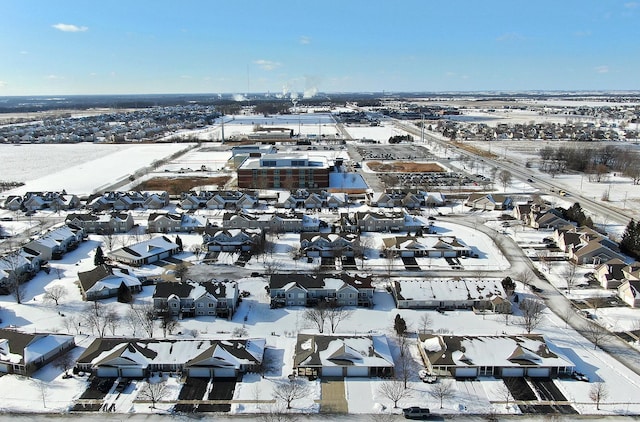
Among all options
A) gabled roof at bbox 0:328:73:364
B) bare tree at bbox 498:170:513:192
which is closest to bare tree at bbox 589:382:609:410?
gabled roof at bbox 0:328:73:364

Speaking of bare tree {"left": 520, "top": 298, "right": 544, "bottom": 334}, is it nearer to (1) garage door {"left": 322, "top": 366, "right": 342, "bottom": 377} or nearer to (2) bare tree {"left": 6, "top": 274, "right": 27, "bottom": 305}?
(1) garage door {"left": 322, "top": 366, "right": 342, "bottom": 377}

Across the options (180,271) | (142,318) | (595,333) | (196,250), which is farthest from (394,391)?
(196,250)

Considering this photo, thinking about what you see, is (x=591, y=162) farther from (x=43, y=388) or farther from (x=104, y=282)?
(x=43, y=388)

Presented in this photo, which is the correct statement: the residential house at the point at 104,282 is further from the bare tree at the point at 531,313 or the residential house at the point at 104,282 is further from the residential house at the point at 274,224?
the bare tree at the point at 531,313

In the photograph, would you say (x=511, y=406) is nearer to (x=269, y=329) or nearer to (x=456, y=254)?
(x=269, y=329)

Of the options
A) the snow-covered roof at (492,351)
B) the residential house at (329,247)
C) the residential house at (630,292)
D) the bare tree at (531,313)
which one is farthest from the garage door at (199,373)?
the residential house at (630,292)
